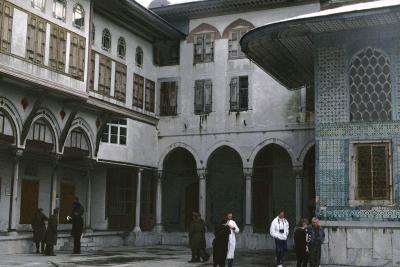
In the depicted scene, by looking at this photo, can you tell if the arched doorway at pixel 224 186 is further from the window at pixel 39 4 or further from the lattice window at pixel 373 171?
the lattice window at pixel 373 171

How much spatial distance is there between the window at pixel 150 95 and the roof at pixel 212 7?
9.92 feet

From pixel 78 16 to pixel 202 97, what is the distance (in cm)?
658

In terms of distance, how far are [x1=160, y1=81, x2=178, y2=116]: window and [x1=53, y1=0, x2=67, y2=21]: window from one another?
275 inches

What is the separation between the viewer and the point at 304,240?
12938mm

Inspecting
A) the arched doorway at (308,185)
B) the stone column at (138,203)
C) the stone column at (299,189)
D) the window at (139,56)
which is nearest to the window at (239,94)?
the stone column at (299,189)

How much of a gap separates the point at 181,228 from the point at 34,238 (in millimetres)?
9608

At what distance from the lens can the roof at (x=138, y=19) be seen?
68.2ft

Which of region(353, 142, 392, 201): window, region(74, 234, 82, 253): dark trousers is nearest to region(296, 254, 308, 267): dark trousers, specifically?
region(353, 142, 392, 201): window

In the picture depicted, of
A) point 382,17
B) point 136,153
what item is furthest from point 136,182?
point 382,17

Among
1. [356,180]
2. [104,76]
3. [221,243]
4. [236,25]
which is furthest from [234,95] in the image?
[221,243]

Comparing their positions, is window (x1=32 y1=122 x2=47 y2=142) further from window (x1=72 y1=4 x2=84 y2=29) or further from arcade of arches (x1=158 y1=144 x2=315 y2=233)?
arcade of arches (x1=158 y1=144 x2=315 y2=233)

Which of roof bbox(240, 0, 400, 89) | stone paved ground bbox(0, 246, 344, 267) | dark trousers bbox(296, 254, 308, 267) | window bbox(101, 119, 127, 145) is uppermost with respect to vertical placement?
roof bbox(240, 0, 400, 89)

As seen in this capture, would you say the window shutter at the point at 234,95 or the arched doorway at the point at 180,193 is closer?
the window shutter at the point at 234,95

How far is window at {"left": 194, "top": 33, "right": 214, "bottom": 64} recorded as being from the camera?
2380 cm
